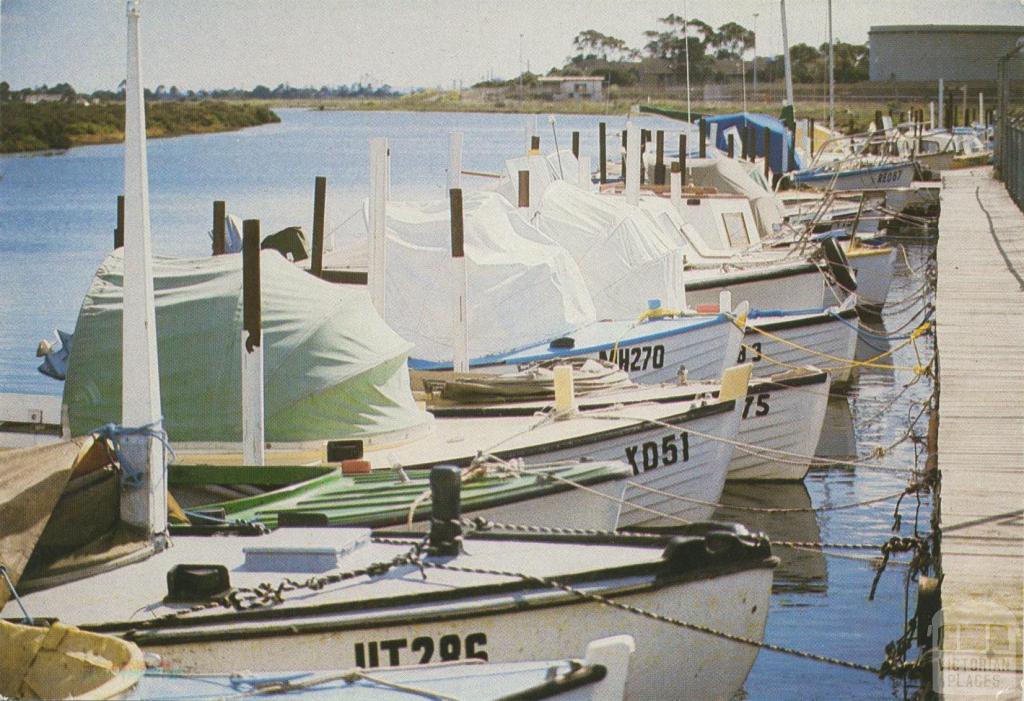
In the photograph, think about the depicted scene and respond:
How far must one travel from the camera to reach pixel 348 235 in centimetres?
5062

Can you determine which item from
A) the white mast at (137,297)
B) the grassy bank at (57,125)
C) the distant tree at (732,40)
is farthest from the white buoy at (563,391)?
the distant tree at (732,40)

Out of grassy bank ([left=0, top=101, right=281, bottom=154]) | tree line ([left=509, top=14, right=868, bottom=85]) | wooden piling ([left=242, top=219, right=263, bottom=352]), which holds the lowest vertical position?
wooden piling ([left=242, top=219, right=263, bottom=352])

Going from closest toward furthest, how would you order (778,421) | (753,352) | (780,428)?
(778,421) < (780,428) < (753,352)

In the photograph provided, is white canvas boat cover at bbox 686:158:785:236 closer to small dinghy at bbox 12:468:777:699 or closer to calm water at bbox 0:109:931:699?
calm water at bbox 0:109:931:699

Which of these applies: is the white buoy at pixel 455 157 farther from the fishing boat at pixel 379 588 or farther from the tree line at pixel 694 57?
the tree line at pixel 694 57

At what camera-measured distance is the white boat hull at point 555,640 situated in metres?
8.98


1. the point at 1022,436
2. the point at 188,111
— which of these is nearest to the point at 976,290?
the point at 1022,436

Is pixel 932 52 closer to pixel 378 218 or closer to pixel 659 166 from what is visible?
pixel 659 166

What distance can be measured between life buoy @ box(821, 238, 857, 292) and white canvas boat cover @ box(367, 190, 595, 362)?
30.2ft

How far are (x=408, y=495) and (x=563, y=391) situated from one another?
3998 millimetres

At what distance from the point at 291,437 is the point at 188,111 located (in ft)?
215

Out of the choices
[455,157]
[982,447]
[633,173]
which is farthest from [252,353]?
[633,173]

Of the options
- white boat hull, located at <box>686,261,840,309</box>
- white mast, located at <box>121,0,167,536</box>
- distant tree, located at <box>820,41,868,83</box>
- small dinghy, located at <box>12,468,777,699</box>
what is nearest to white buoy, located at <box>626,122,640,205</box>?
white boat hull, located at <box>686,261,840,309</box>

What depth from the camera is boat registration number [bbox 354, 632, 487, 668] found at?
30.0 ft
